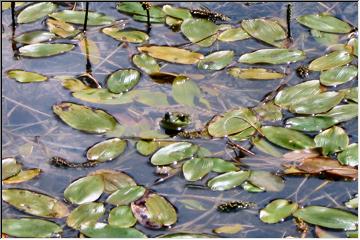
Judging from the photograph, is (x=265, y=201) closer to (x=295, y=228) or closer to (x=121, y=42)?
(x=295, y=228)

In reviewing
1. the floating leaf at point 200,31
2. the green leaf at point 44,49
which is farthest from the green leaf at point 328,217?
the green leaf at point 44,49

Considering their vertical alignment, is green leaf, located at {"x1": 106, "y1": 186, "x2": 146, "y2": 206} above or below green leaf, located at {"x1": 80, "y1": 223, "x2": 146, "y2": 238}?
above

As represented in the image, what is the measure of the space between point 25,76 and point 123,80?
1.27ft

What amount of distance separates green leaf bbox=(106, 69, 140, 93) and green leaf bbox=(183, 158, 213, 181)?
0.49m

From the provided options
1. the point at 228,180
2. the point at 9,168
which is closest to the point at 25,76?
the point at 9,168

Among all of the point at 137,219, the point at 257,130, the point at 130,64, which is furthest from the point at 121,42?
the point at 137,219

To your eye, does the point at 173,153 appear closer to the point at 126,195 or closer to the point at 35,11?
the point at 126,195

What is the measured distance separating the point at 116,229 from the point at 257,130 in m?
0.64

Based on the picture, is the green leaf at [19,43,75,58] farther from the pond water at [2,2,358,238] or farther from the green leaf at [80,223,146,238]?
the green leaf at [80,223,146,238]

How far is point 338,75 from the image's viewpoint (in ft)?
8.98

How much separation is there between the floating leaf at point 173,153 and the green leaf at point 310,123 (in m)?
0.36

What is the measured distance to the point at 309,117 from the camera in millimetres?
2533


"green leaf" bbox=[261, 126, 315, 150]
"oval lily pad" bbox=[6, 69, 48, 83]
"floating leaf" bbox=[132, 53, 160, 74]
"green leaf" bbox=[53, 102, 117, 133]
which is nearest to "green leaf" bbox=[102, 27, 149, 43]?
"floating leaf" bbox=[132, 53, 160, 74]

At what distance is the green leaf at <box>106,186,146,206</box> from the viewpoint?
2.22 metres
